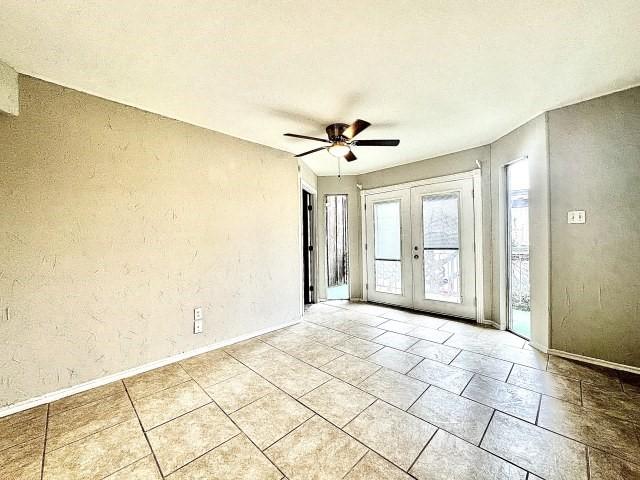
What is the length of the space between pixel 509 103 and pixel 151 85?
3085 millimetres

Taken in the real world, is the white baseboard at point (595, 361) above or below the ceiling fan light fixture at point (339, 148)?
below

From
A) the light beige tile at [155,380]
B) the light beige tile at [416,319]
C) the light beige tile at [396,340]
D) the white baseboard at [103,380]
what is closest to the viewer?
the white baseboard at [103,380]

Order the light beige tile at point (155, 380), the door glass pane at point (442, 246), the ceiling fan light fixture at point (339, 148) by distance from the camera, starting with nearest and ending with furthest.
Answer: the light beige tile at point (155, 380) → the ceiling fan light fixture at point (339, 148) → the door glass pane at point (442, 246)

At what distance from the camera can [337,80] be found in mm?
2014

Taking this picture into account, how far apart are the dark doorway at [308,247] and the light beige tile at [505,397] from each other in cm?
308

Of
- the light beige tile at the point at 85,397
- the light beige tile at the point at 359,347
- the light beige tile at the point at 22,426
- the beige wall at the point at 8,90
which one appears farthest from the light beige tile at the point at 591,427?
the beige wall at the point at 8,90

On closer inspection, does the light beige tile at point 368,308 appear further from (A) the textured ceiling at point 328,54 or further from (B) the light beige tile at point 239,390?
(A) the textured ceiling at point 328,54

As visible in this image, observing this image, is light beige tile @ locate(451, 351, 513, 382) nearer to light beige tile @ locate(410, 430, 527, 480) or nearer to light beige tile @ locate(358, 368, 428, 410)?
light beige tile @ locate(358, 368, 428, 410)

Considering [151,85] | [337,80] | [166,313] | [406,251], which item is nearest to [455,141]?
[406,251]

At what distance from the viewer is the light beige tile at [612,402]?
1712mm

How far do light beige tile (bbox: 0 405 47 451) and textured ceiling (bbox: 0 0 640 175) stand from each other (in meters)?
2.37

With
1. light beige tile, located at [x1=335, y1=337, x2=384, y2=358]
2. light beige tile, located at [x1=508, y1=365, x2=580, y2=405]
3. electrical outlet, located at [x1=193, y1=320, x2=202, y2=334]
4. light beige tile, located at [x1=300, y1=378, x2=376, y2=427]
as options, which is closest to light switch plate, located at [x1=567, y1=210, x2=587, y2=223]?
light beige tile, located at [x1=508, y1=365, x2=580, y2=405]

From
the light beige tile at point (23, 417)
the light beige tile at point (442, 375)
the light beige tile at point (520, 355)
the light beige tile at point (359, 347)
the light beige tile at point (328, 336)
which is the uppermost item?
the light beige tile at point (23, 417)

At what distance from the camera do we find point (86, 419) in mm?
1762
